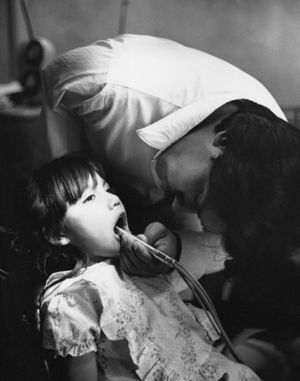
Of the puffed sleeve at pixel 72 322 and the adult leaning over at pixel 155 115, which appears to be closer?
the puffed sleeve at pixel 72 322

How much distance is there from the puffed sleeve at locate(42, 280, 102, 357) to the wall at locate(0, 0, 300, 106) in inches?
22.3

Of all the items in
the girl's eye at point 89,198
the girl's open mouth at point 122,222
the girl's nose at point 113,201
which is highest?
the girl's eye at point 89,198

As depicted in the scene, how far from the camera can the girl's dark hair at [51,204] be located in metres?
1.11

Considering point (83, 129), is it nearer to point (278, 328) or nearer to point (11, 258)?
point (11, 258)

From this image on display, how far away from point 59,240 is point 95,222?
0.09 meters

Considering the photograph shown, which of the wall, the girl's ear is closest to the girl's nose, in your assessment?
the girl's ear

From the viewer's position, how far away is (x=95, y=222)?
1.12 metres

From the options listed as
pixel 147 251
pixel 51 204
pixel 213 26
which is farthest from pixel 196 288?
pixel 213 26

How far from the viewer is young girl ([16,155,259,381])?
3.51ft

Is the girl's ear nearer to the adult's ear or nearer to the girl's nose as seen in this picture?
the girl's nose

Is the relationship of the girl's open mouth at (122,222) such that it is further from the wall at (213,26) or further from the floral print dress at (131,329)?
the wall at (213,26)

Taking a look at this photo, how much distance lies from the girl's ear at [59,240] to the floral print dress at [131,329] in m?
0.07

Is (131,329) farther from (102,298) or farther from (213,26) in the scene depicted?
(213,26)

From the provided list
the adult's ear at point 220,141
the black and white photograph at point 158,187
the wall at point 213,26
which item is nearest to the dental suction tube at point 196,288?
the black and white photograph at point 158,187
